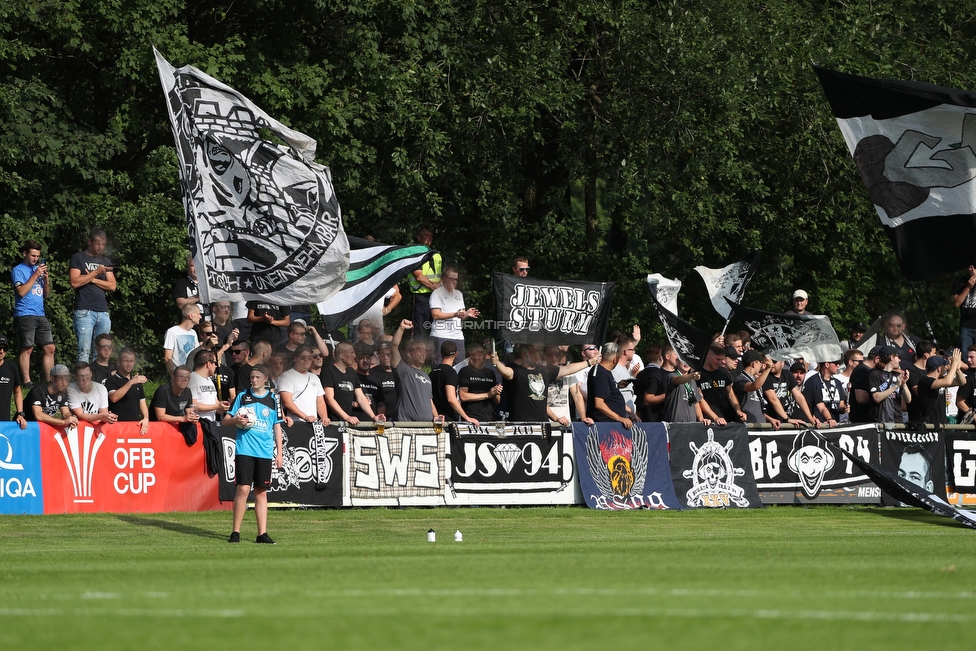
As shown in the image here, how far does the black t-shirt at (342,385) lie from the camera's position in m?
19.2

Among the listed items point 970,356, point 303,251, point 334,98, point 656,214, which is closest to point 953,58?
→ point 656,214

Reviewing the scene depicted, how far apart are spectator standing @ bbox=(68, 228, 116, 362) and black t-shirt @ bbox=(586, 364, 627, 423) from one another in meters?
7.27

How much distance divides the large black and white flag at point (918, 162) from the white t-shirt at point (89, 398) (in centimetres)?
996

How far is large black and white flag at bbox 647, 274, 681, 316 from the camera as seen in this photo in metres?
22.7

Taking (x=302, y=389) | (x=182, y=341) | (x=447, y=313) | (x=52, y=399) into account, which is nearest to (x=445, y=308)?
(x=447, y=313)

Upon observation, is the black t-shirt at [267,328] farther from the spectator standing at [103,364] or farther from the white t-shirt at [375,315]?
the spectator standing at [103,364]

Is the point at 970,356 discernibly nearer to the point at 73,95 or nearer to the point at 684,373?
the point at 684,373

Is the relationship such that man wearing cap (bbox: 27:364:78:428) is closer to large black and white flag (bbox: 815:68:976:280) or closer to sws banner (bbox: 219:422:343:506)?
sws banner (bbox: 219:422:343:506)

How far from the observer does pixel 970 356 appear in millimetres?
21984

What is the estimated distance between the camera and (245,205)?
1616 centimetres

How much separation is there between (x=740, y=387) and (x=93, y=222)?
43.1 ft

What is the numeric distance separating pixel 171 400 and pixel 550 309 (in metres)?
6.17

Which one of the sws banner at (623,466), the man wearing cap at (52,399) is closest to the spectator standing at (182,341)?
the man wearing cap at (52,399)

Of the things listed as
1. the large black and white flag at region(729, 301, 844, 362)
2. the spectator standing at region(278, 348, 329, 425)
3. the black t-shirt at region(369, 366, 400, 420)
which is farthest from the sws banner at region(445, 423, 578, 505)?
the large black and white flag at region(729, 301, 844, 362)
